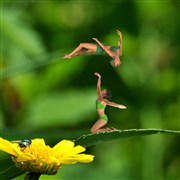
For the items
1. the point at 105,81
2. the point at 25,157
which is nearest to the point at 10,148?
the point at 25,157

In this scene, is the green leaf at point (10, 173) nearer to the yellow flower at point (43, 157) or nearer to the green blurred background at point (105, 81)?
the yellow flower at point (43, 157)

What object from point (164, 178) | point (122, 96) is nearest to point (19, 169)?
point (164, 178)

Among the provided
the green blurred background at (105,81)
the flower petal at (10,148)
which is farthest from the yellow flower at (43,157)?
the green blurred background at (105,81)

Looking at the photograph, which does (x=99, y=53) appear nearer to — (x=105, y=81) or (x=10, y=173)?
(x=10, y=173)

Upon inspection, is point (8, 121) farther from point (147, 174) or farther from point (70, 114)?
point (147, 174)

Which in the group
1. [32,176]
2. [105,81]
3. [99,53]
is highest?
[105,81]

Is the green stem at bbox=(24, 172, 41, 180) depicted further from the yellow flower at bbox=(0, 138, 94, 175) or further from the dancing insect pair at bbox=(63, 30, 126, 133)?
the dancing insect pair at bbox=(63, 30, 126, 133)
